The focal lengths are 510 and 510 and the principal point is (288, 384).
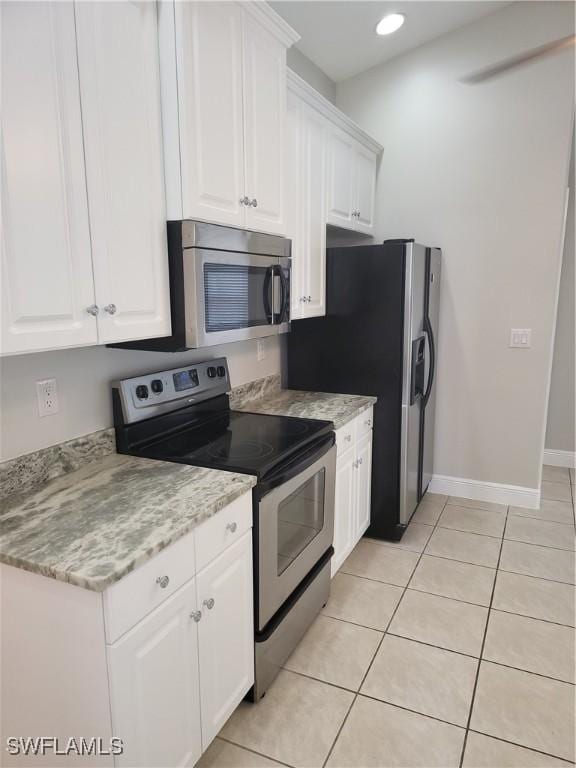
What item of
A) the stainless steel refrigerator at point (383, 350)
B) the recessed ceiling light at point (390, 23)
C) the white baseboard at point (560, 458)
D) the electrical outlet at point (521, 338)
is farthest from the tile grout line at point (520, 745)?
the recessed ceiling light at point (390, 23)

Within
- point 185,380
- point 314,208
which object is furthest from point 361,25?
point 185,380

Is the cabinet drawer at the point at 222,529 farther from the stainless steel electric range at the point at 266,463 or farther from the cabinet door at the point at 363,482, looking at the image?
the cabinet door at the point at 363,482

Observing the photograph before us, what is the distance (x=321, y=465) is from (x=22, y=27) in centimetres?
167

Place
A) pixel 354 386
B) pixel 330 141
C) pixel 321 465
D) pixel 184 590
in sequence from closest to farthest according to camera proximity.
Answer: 1. pixel 184 590
2. pixel 321 465
3. pixel 330 141
4. pixel 354 386

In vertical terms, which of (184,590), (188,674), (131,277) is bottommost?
(188,674)

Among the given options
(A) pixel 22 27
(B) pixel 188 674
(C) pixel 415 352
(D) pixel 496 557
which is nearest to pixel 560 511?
(D) pixel 496 557

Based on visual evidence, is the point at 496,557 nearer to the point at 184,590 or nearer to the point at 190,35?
the point at 184,590

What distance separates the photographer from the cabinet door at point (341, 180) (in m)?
2.82

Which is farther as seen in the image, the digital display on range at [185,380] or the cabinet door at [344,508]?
the cabinet door at [344,508]

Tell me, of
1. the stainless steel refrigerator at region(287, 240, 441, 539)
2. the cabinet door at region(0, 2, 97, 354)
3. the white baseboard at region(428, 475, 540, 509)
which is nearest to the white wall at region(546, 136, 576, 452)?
the white baseboard at region(428, 475, 540, 509)

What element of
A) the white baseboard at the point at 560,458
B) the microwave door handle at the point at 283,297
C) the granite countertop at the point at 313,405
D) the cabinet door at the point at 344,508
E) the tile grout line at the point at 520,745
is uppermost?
the microwave door handle at the point at 283,297

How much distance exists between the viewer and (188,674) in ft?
4.58

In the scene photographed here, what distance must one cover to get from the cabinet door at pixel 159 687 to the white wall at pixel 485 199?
2634 millimetres

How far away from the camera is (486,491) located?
3559mm
